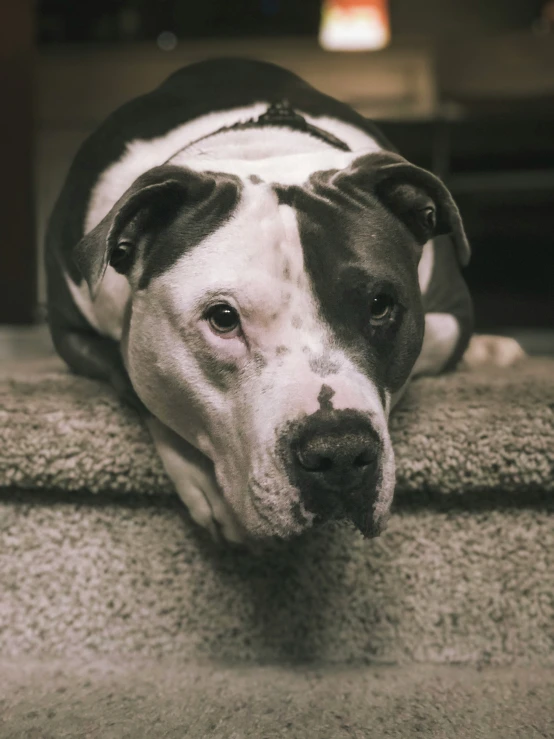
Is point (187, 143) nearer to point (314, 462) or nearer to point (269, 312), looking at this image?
point (269, 312)

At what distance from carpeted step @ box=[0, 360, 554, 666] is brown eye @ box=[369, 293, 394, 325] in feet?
0.65

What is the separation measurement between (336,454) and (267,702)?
0.36 metres

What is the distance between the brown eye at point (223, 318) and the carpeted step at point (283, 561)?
0.82 feet

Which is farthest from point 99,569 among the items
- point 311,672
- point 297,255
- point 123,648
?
point 297,255

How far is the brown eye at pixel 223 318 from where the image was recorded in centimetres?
106

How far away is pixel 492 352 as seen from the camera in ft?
5.75

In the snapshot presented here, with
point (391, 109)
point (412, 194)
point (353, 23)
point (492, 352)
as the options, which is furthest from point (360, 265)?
point (353, 23)

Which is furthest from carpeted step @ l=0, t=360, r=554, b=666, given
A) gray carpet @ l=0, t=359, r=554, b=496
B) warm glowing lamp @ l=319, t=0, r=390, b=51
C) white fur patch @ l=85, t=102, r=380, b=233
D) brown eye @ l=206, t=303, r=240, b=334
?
warm glowing lamp @ l=319, t=0, r=390, b=51

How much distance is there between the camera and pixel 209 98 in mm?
1542

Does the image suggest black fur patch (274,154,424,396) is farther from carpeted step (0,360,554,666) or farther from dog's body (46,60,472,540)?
carpeted step (0,360,554,666)

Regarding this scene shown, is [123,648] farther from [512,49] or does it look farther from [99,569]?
[512,49]

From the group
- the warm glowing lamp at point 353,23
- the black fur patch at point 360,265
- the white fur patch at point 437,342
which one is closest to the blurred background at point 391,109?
the warm glowing lamp at point 353,23

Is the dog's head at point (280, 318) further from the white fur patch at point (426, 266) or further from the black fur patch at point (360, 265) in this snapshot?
the white fur patch at point (426, 266)

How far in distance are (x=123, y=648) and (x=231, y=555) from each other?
206 millimetres
